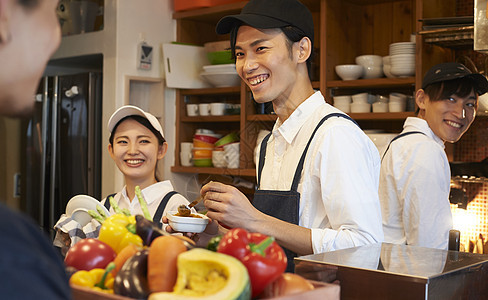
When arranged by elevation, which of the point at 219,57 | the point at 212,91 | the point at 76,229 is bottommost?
the point at 76,229

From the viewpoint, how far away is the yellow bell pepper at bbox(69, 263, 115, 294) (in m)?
0.90

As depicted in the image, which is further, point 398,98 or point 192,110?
point 192,110

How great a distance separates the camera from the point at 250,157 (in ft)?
13.7

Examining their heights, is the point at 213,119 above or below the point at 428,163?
above

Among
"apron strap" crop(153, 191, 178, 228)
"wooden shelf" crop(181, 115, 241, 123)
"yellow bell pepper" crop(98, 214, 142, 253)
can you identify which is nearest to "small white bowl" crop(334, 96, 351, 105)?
"wooden shelf" crop(181, 115, 241, 123)

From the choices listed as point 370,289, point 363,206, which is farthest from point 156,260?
point 363,206

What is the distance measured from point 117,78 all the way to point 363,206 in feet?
9.73

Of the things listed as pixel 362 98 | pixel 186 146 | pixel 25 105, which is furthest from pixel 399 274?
pixel 186 146

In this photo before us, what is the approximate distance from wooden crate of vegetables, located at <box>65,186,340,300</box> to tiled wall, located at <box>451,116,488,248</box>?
290 cm

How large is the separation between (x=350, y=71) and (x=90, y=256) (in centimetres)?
288

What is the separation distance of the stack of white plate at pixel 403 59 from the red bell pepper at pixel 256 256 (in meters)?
2.74

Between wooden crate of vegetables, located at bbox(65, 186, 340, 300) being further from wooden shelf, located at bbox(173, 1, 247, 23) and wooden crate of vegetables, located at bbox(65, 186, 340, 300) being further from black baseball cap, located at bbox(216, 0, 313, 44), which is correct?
wooden shelf, located at bbox(173, 1, 247, 23)

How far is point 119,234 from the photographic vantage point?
1.06 metres

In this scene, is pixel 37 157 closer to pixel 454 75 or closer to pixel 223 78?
pixel 223 78
